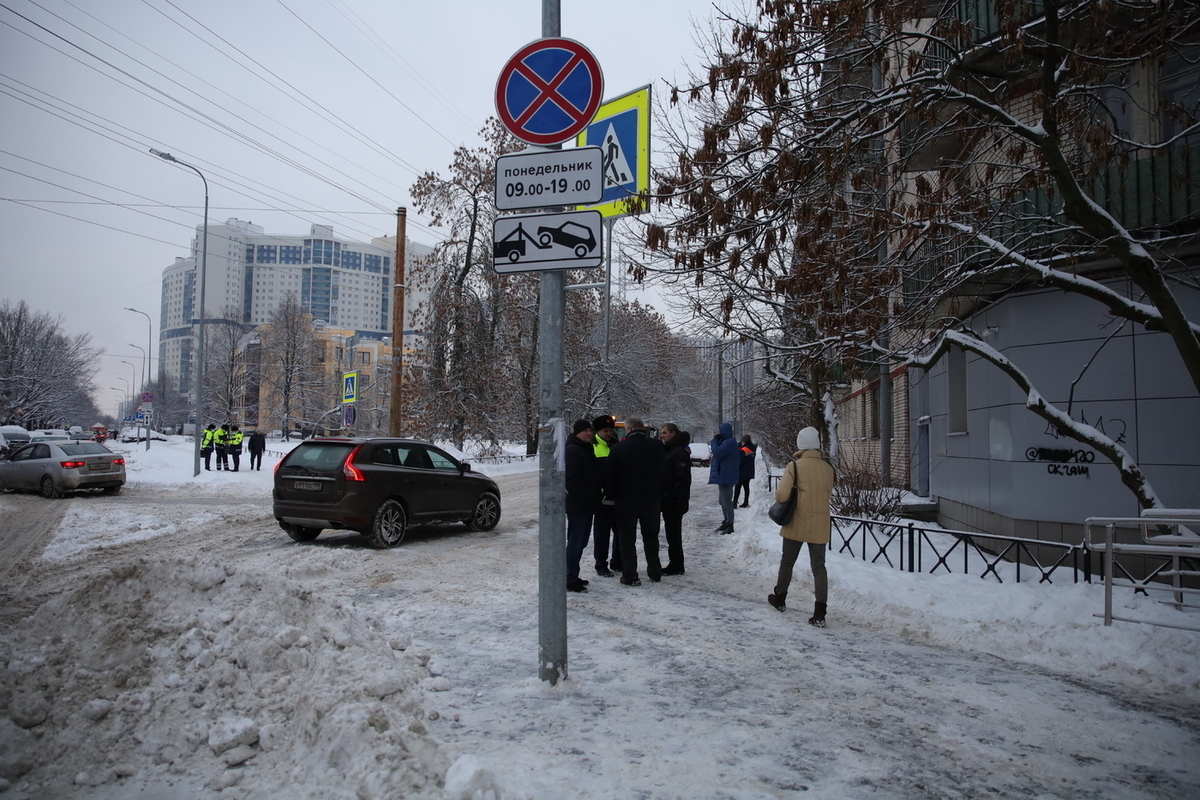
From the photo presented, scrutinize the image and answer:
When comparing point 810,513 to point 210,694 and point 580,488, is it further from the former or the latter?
point 210,694

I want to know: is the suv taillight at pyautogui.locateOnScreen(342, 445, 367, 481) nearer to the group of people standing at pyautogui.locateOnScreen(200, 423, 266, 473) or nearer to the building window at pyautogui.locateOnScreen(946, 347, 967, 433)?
the building window at pyautogui.locateOnScreen(946, 347, 967, 433)

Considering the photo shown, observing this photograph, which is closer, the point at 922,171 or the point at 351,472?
the point at 922,171

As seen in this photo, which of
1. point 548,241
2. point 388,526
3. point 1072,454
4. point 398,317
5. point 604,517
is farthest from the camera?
point 398,317

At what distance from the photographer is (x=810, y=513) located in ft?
22.9

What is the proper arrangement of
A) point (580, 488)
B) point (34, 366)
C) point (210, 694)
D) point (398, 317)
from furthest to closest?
point (34, 366), point (398, 317), point (580, 488), point (210, 694)

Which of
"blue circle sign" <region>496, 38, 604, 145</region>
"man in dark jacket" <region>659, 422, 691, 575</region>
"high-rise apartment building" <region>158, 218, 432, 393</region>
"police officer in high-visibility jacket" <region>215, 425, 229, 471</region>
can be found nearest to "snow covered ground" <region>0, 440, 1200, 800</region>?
"man in dark jacket" <region>659, 422, 691, 575</region>

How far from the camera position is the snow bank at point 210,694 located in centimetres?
337

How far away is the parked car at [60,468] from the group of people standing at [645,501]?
1491 cm

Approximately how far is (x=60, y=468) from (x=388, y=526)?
12117 millimetres

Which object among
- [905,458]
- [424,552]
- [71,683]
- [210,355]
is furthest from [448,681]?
[210,355]

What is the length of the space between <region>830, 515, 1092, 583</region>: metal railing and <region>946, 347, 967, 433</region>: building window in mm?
3410

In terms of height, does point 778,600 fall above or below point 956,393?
below

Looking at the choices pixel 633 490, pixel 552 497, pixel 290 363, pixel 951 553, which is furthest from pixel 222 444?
pixel 290 363

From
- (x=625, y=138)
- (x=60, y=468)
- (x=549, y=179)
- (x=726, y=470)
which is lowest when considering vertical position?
(x=60, y=468)
